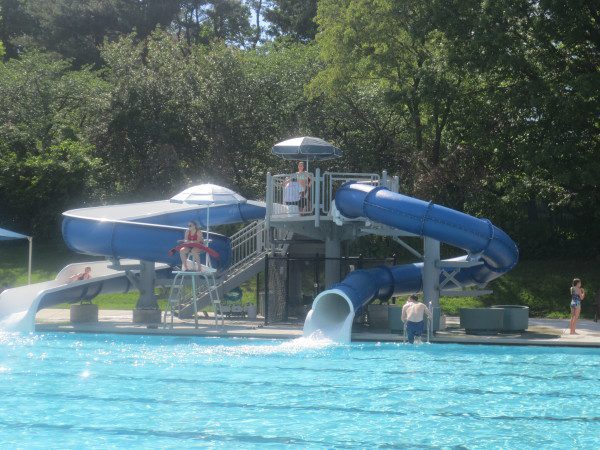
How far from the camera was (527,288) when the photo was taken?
30344 millimetres

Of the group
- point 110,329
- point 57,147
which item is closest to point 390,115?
point 57,147

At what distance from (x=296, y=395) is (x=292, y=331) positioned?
8298 millimetres

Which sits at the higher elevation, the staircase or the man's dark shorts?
the staircase

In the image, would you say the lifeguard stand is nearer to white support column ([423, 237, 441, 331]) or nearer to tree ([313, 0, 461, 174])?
white support column ([423, 237, 441, 331])

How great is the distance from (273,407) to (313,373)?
3.23 metres

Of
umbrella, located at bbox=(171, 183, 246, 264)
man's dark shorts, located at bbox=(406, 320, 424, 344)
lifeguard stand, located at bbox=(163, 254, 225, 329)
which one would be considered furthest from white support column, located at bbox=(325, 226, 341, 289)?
man's dark shorts, located at bbox=(406, 320, 424, 344)

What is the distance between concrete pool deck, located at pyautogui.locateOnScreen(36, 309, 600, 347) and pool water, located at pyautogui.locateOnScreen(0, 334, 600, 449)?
2.23 feet

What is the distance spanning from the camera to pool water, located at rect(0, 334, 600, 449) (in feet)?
37.8

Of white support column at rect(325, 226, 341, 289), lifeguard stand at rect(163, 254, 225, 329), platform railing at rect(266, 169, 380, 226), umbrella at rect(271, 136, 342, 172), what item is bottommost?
lifeguard stand at rect(163, 254, 225, 329)

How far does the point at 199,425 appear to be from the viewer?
477 inches

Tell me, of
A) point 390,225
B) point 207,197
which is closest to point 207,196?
point 207,197

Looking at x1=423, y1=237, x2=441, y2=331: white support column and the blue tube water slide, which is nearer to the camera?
the blue tube water slide

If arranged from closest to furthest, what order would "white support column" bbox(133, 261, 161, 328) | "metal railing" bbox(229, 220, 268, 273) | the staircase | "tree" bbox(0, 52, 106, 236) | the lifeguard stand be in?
1. the lifeguard stand
2. "white support column" bbox(133, 261, 161, 328)
3. the staircase
4. "metal railing" bbox(229, 220, 268, 273)
5. "tree" bbox(0, 52, 106, 236)

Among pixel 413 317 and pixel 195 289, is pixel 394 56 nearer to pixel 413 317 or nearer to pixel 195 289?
pixel 195 289
